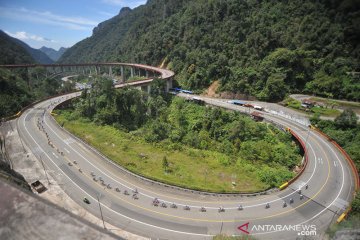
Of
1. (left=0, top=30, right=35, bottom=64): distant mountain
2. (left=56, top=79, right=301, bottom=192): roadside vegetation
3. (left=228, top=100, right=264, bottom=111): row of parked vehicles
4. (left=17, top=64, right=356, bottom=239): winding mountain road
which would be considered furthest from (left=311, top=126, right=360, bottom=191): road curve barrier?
(left=0, top=30, right=35, bottom=64): distant mountain

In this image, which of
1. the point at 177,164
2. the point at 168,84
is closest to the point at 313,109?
the point at 177,164

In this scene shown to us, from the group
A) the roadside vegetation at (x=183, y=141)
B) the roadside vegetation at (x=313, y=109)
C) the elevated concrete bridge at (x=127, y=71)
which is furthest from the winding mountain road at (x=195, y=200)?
the elevated concrete bridge at (x=127, y=71)

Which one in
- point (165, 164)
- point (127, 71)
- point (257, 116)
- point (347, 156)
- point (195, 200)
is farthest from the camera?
point (127, 71)

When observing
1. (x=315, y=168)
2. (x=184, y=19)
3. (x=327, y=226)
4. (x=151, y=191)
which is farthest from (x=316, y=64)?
(x=184, y=19)

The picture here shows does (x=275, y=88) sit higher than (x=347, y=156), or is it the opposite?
(x=275, y=88)

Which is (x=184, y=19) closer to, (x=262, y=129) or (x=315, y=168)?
(x=262, y=129)

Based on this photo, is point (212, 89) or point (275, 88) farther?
point (212, 89)

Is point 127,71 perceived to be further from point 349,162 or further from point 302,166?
point 349,162

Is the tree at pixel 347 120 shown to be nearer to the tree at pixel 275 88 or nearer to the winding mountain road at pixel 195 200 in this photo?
the winding mountain road at pixel 195 200
